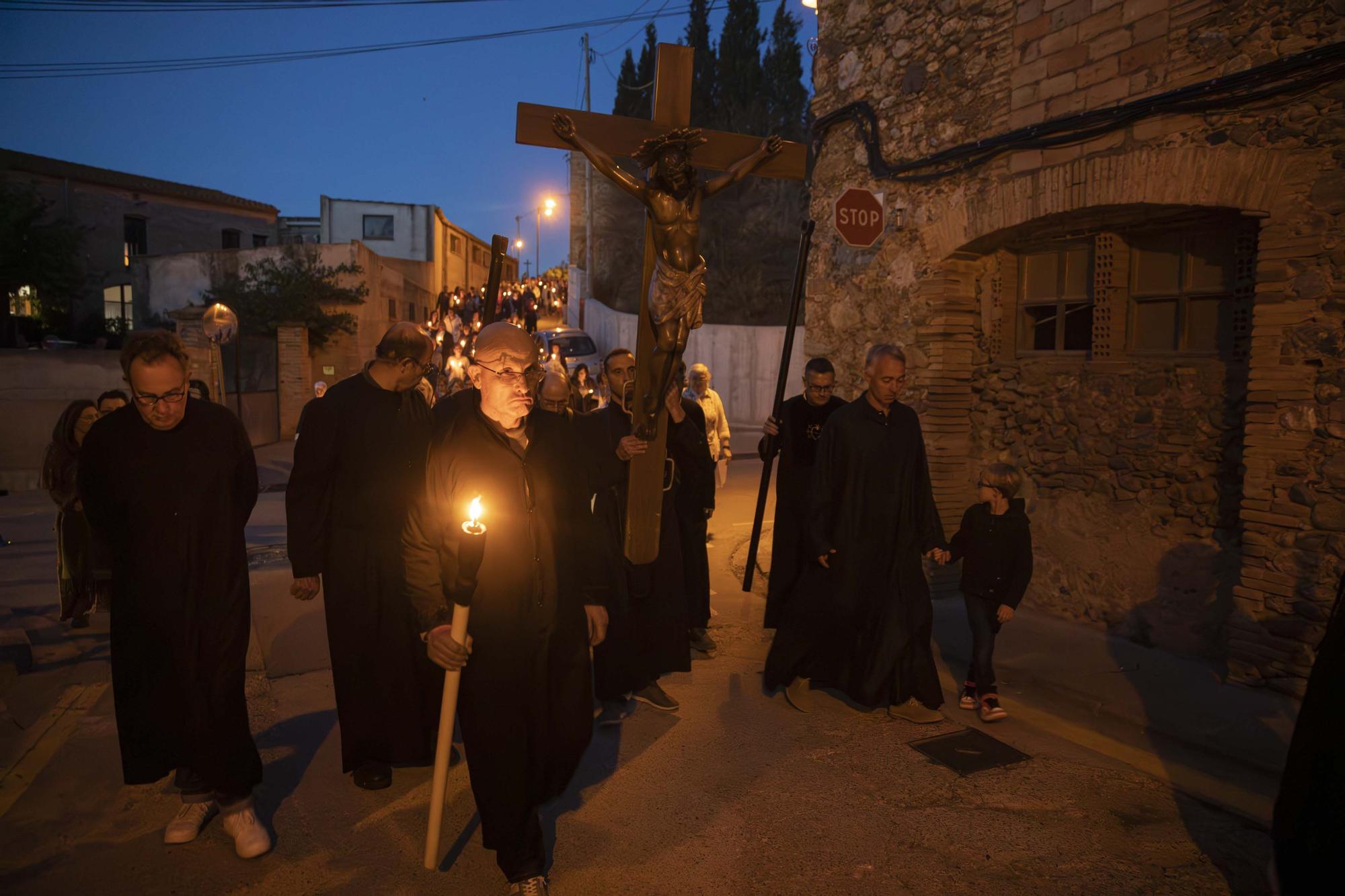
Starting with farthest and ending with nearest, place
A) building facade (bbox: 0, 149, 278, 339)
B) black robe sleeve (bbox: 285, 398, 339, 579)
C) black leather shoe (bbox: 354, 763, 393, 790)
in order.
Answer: building facade (bbox: 0, 149, 278, 339)
black leather shoe (bbox: 354, 763, 393, 790)
black robe sleeve (bbox: 285, 398, 339, 579)

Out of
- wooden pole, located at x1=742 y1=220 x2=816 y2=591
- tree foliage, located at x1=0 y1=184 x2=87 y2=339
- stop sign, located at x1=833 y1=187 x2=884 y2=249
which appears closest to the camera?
wooden pole, located at x1=742 y1=220 x2=816 y2=591

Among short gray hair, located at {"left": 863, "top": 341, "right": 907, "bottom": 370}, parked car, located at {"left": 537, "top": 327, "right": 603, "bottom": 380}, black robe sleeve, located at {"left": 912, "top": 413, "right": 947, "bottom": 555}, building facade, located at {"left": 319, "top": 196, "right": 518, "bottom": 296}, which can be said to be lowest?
black robe sleeve, located at {"left": 912, "top": 413, "right": 947, "bottom": 555}

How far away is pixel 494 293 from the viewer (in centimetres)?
589

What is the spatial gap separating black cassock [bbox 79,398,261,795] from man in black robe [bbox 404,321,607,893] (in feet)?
3.10

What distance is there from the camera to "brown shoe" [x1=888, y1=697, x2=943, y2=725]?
480 centimetres

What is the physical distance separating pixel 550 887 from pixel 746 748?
57.2 inches

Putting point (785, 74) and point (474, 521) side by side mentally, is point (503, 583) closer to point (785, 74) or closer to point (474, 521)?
point (474, 521)

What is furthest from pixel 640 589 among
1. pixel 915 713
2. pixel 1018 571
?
pixel 1018 571

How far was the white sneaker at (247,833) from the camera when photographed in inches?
136

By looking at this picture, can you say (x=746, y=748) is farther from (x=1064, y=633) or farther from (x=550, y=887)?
(x=1064, y=633)

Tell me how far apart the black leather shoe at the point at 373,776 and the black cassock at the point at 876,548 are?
2361mm

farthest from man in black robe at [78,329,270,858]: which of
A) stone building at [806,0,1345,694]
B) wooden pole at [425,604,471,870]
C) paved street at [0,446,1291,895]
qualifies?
stone building at [806,0,1345,694]

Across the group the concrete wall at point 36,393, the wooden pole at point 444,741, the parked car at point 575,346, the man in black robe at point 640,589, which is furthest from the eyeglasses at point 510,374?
the parked car at point 575,346

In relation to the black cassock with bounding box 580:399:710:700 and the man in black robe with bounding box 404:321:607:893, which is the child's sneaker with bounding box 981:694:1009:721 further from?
the man in black robe with bounding box 404:321:607:893
